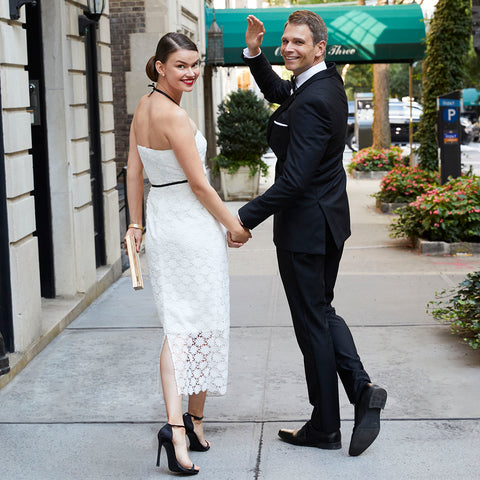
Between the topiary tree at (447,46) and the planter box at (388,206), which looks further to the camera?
the planter box at (388,206)

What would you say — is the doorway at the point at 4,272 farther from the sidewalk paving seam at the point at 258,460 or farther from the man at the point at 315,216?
the man at the point at 315,216

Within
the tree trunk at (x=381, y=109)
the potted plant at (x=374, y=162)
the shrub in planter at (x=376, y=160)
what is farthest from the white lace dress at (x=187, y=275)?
the tree trunk at (x=381, y=109)

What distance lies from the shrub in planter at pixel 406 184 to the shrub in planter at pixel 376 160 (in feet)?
20.6

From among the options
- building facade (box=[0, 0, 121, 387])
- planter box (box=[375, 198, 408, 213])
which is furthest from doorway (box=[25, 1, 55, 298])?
planter box (box=[375, 198, 408, 213])

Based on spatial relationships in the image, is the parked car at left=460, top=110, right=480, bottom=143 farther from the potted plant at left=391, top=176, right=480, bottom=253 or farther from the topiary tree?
the potted plant at left=391, top=176, right=480, bottom=253

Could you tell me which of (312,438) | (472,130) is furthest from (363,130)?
(312,438)

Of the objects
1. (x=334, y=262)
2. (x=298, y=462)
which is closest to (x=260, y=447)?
(x=298, y=462)

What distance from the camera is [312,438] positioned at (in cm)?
432

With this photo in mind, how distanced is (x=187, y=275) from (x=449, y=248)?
247 inches

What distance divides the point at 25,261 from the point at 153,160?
2307mm

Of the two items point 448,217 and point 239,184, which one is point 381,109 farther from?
point 448,217

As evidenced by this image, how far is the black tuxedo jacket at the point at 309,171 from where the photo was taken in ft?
12.8

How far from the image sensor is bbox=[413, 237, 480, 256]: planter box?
973 centimetres

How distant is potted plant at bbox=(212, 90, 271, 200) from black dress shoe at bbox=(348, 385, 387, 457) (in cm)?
1260
